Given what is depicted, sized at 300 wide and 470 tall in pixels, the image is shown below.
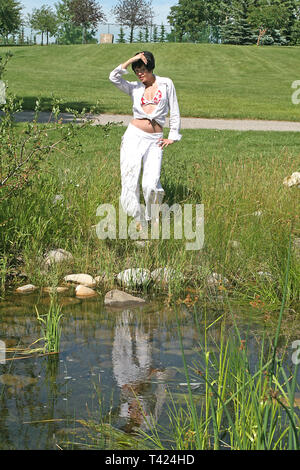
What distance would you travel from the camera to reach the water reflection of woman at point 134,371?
352 cm

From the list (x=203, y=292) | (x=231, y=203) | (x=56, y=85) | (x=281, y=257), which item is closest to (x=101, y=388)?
(x=203, y=292)

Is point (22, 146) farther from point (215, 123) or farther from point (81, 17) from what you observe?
point (81, 17)

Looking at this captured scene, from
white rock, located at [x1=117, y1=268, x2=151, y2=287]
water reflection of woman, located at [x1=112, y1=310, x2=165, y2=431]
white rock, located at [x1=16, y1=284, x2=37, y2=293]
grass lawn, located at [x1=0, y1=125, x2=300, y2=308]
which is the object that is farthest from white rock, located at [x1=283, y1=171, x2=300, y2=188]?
white rock, located at [x1=16, y1=284, x2=37, y2=293]

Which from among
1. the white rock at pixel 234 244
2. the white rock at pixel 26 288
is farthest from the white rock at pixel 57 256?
the white rock at pixel 234 244

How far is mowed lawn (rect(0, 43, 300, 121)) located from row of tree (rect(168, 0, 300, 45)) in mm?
9846

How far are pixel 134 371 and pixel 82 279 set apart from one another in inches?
75.0

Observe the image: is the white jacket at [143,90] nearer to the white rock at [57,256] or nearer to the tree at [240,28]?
the white rock at [57,256]

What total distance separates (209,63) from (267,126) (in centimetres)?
2707

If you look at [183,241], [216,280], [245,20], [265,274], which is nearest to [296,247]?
[265,274]

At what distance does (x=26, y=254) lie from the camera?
19.6 ft

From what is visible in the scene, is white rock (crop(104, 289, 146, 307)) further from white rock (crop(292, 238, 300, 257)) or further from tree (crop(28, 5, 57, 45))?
tree (crop(28, 5, 57, 45))

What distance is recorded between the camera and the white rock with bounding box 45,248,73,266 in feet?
19.6
